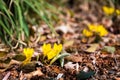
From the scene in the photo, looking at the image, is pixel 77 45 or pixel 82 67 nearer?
pixel 82 67

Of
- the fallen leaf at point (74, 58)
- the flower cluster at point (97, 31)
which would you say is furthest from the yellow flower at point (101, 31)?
the fallen leaf at point (74, 58)

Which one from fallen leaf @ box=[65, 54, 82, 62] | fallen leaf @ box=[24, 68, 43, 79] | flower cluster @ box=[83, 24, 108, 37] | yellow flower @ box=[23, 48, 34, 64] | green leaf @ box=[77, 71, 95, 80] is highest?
flower cluster @ box=[83, 24, 108, 37]

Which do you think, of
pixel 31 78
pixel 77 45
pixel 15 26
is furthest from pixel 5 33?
pixel 31 78

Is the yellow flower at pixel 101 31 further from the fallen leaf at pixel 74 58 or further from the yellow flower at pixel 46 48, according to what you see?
the yellow flower at pixel 46 48

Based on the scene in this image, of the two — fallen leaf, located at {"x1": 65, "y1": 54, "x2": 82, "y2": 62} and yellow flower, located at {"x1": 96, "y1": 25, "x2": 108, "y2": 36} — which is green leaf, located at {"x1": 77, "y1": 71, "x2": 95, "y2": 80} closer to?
fallen leaf, located at {"x1": 65, "y1": 54, "x2": 82, "y2": 62}

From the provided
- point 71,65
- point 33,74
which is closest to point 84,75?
point 71,65

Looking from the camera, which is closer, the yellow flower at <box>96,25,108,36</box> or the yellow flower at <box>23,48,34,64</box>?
the yellow flower at <box>23,48,34,64</box>

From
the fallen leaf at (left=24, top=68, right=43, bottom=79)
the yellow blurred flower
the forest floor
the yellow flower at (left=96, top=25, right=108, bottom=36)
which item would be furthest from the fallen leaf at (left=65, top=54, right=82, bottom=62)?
the yellow flower at (left=96, top=25, right=108, bottom=36)

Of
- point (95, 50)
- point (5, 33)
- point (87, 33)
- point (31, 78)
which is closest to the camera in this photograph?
point (31, 78)

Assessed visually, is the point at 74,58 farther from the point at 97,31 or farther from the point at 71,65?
the point at 97,31

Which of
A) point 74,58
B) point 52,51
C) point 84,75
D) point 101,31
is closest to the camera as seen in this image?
point 84,75

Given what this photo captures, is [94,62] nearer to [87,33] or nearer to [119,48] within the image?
[119,48]
